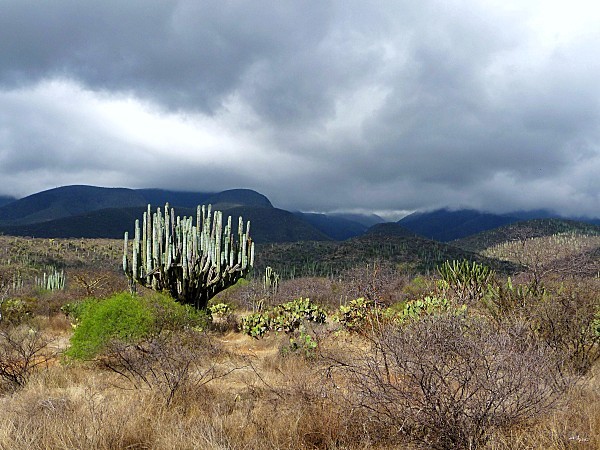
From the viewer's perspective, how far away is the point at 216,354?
848 centimetres

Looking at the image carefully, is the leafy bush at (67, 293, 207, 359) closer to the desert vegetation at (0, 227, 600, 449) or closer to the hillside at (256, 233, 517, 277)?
the desert vegetation at (0, 227, 600, 449)

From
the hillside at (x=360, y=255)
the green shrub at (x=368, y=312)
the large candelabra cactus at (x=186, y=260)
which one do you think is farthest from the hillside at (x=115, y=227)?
the green shrub at (x=368, y=312)

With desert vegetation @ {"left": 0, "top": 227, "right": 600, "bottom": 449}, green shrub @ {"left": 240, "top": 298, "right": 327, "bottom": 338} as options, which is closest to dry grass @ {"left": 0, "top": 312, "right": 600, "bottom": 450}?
desert vegetation @ {"left": 0, "top": 227, "right": 600, "bottom": 449}

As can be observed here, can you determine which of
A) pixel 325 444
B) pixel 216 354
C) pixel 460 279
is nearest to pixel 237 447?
pixel 325 444

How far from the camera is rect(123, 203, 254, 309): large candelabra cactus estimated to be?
1257 centimetres

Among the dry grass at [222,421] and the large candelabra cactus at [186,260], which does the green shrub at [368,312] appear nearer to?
the large candelabra cactus at [186,260]

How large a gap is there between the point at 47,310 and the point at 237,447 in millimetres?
15344

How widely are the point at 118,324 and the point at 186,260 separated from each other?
4448 mm

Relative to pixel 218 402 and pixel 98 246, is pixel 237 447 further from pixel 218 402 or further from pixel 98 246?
pixel 98 246

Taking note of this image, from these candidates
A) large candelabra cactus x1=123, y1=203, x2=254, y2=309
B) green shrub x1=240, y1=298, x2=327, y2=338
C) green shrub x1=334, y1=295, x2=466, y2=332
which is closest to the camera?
green shrub x1=334, y1=295, x2=466, y2=332

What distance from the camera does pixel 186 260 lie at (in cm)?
1257

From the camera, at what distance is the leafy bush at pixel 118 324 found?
7.76 m

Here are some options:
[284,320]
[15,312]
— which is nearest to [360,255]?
[284,320]

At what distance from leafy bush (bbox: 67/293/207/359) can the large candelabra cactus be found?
2.87m
